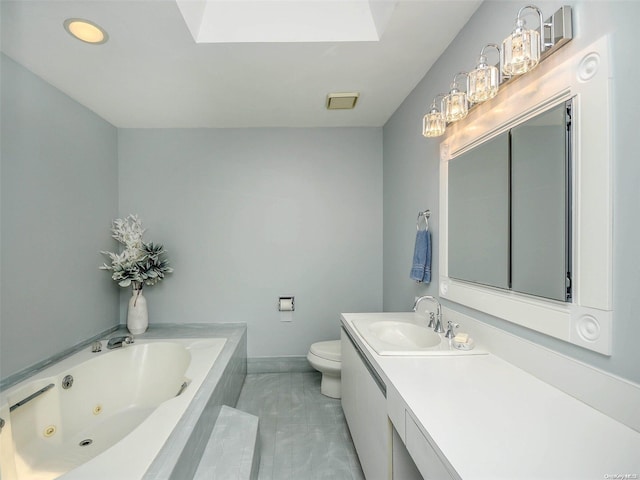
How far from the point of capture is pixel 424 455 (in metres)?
0.88

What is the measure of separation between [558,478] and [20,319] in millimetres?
2491

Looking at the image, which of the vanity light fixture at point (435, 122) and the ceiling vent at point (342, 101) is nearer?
the vanity light fixture at point (435, 122)

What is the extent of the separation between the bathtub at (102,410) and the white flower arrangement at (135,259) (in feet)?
1.79

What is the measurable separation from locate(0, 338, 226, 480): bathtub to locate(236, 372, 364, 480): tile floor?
0.60 m

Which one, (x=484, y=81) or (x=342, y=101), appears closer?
(x=484, y=81)

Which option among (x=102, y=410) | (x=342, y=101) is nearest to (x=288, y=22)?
(x=342, y=101)

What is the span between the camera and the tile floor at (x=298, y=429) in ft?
5.76

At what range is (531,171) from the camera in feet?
3.78

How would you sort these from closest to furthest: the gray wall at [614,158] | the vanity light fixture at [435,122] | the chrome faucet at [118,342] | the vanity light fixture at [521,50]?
the gray wall at [614,158]
the vanity light fixture at [521,50]
the vanity light fixture at [435,122]
the chrome faucet at [118,342]

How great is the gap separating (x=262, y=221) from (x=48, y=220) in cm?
153

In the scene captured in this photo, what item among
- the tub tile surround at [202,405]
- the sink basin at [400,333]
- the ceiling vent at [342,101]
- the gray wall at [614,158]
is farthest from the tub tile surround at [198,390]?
the ceiling vent at [342,101]

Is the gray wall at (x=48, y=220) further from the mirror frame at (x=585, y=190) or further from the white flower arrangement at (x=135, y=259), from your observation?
the mirror frame at (x=585, y=190)

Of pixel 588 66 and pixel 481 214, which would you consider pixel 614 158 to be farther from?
pixel 481 214

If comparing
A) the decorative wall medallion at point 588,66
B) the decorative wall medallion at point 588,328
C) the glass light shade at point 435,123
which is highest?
the glass light shade at point 435,123
